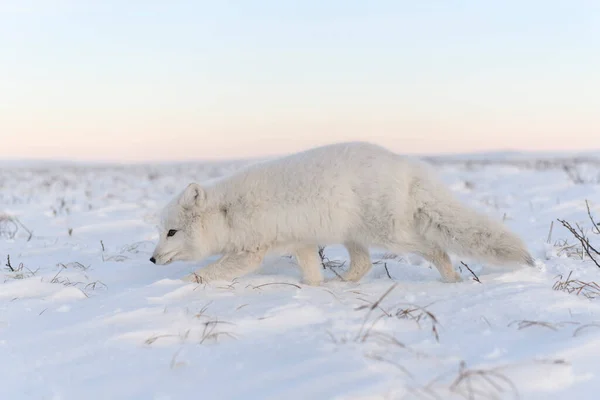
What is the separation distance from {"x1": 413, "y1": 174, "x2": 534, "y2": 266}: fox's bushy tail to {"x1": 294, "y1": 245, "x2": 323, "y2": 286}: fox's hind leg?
861 mm

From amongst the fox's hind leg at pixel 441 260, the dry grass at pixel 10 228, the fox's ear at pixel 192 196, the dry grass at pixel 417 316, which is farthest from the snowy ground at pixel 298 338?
the dry grass at pixel 10 228

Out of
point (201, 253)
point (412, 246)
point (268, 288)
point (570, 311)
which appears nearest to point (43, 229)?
point (201, 253)

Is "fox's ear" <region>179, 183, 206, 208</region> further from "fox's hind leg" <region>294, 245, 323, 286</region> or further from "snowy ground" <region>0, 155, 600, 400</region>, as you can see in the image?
"fox's hind leg" <region>294, 245, 323, 286</region>

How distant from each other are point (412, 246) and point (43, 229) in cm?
553

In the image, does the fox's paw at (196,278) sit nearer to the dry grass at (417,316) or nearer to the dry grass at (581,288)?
the dry grass at (417,316)

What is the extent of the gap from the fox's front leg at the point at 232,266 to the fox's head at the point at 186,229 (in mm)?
302

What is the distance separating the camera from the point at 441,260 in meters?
4.17

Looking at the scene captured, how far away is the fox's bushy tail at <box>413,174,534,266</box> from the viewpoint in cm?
381

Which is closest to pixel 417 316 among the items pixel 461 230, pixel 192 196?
pixel 461 230

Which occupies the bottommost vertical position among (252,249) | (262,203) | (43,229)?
(43,229)

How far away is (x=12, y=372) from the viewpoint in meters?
2.28

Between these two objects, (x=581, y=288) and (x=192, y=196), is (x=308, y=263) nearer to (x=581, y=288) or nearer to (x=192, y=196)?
(x=192, y=196)

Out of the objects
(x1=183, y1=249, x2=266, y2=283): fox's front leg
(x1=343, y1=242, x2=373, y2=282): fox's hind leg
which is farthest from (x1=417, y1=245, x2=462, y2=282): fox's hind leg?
(x1=183, y1=249, x2=266, y2=283): fox's front leg

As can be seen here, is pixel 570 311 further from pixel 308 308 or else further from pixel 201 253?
pixel 201 253
